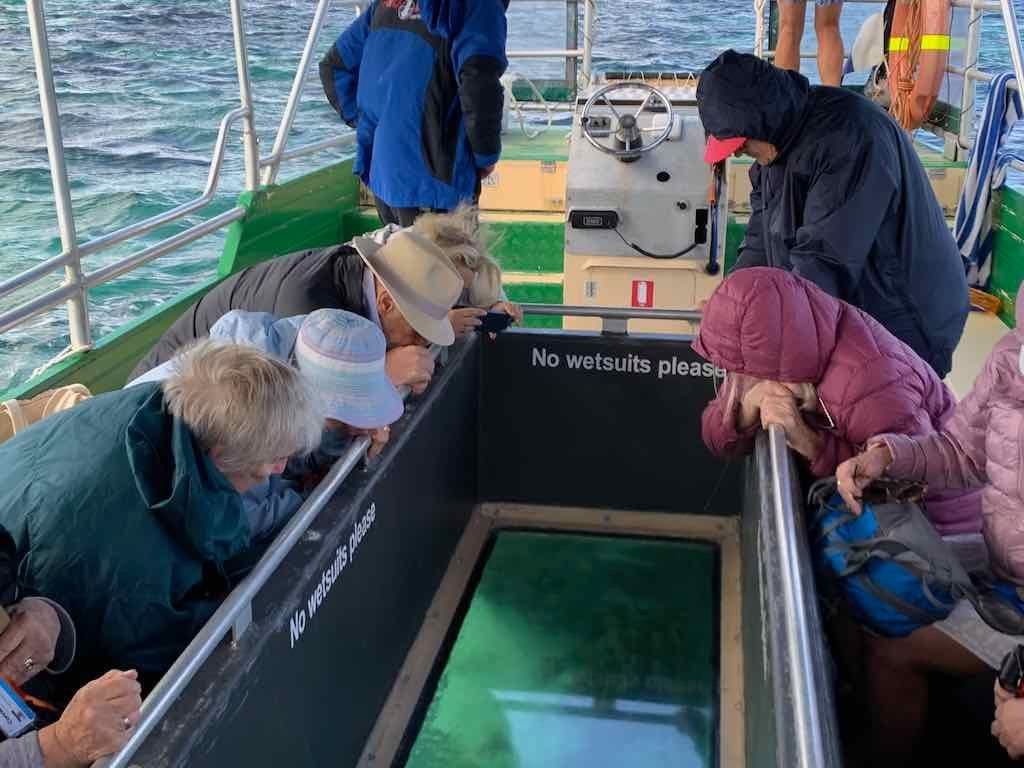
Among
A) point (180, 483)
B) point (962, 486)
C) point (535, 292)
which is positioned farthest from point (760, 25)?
point (180, 483)

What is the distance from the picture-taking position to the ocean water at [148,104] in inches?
425

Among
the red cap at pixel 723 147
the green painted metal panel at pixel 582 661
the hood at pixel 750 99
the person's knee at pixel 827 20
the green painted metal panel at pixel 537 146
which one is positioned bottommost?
the green painted metal panel at pixel 582 661

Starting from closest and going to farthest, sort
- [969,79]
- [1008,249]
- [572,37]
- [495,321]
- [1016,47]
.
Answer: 1. [495,321]
2. [1016,47]
3. [1008,249]
4. [969,79]
5. [572,37]

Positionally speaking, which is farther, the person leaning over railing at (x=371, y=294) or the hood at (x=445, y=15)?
the hood at (x=445, y=15)

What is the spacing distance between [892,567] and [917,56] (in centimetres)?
395

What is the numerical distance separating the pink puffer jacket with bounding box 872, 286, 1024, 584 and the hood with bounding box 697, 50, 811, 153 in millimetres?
890

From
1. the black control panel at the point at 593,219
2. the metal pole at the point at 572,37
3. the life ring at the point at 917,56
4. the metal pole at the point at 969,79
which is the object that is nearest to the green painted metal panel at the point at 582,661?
the black control panel at the point at 593,219

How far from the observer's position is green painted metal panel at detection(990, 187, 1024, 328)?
4324 mm

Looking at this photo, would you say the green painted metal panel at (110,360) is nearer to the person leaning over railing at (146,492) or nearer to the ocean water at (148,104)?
the person leaning over railing at (146,492)

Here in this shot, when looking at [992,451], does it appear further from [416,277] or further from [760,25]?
[760,25]

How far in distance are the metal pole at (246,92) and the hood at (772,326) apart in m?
2.55

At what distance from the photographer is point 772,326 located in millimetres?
1890

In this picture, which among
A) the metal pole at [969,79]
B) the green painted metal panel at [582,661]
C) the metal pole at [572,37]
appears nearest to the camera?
the green painted metal panel at [582,661]

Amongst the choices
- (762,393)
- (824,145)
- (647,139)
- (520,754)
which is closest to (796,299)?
(762,393)
